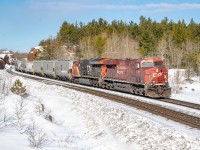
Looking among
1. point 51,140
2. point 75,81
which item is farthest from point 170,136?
point 75,81

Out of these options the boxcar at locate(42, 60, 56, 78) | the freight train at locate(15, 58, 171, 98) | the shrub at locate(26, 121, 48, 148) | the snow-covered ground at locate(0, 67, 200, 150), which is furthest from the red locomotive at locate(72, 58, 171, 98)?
the boxcar at locate(42, 60, 56, 78)

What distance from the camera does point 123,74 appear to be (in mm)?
26953

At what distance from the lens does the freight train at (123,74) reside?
76.9 ft

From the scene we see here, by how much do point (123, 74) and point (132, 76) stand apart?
1739 mm

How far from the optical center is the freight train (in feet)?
76.9

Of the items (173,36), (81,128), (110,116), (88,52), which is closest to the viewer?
(81,128)

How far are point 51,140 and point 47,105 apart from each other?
30.2 ft

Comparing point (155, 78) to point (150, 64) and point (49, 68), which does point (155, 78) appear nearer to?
point (150, 64)

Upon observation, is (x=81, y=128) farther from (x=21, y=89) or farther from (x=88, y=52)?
(x=88, y=52)

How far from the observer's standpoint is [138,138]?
10.8 meters

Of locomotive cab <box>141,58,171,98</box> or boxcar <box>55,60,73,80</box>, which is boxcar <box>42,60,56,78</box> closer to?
boxcar <box>55,60,73,80</box>

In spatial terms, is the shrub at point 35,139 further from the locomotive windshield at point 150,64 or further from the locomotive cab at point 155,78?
the locomotive windshield at point 150,64

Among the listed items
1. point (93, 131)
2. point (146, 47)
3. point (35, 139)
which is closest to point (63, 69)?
point (93, 131)

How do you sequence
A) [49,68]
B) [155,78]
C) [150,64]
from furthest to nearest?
[49,68] < [150,64] < [155,78]
